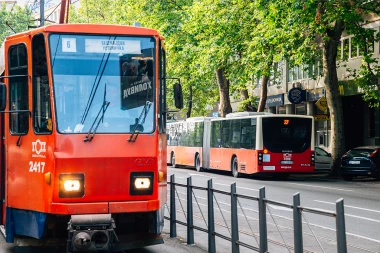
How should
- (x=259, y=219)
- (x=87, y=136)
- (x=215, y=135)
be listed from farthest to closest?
(x=215, y=135) < (x=87, y=136) < (x=259, y=219)

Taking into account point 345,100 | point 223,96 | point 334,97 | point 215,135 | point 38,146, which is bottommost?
point 38,146

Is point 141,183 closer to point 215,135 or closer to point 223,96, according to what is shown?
point 215,135

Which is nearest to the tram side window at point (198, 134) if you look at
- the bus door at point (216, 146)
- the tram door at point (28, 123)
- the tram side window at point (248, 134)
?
the bus door at point (216, 146)

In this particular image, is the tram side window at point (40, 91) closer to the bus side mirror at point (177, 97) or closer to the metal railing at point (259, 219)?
the bus side mirror at point (177, 97)

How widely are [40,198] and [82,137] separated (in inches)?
39.2

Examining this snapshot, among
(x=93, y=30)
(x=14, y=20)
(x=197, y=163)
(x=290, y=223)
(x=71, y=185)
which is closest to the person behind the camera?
(x=290, y=223)

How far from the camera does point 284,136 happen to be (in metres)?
36.4

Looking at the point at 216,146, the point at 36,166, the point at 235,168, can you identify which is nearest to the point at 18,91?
the point at 36,166

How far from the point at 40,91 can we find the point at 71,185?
4.63 ft

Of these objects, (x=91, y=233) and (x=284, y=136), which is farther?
(x=284, y=136)

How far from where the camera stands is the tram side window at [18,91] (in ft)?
39.9

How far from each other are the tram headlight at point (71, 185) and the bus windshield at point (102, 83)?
64cm

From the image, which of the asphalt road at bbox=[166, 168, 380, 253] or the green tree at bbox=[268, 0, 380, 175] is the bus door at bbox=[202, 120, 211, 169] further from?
the asphalt road at bbox=[166, 168, 380, 253]

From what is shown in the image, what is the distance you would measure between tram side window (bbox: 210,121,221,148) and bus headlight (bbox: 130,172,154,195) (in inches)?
1189
